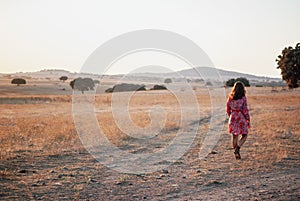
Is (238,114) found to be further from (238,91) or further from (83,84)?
(83,84)

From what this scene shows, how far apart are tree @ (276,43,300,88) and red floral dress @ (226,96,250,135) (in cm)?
1547

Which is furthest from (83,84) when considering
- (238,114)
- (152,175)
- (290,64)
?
(152,175)

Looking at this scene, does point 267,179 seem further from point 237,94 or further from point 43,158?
point 43,158

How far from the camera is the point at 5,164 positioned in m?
10.2

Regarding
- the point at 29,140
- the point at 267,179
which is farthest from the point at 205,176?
the point at 29,140

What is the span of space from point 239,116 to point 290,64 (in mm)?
15734

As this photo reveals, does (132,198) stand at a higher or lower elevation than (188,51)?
lower

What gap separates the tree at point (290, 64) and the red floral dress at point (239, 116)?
50.8 feet

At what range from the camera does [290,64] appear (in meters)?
24.8

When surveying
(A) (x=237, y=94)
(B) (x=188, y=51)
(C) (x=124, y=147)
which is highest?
(B) (x=188, y=51)

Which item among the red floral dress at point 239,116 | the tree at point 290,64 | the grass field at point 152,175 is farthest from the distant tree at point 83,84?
the red floral dress at point 239,116

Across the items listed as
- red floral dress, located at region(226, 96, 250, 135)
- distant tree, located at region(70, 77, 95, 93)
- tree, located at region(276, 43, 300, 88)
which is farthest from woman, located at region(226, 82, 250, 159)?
distant tree, located at region(70, 77, 95, 93)

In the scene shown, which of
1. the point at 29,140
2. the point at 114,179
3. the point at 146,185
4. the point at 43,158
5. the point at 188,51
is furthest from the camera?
the point at 29,140

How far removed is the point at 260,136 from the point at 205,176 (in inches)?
293
